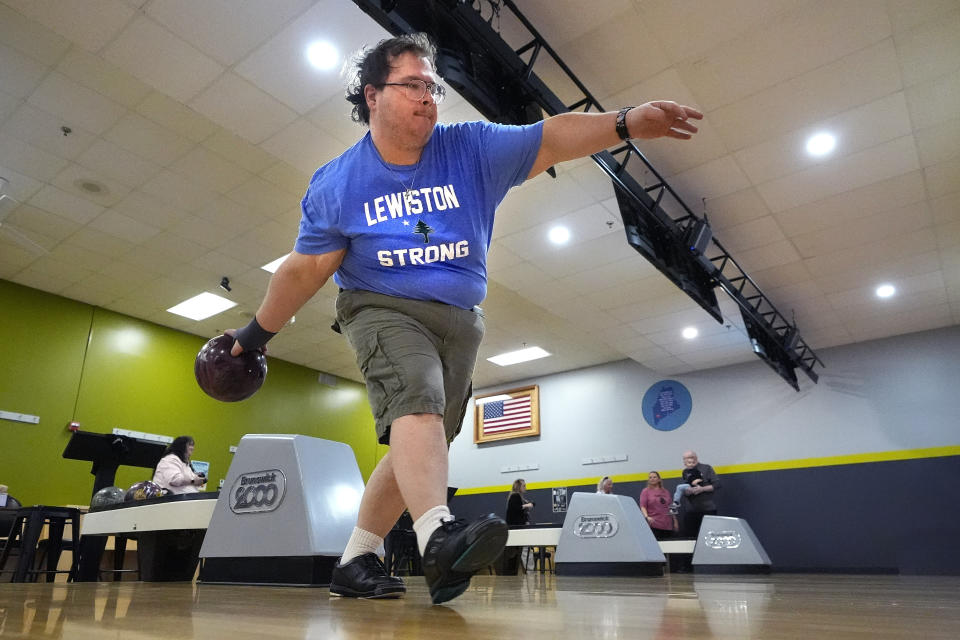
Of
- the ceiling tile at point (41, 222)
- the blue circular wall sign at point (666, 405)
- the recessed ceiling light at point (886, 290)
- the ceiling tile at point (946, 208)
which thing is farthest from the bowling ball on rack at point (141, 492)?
the blue circular wall sign at point (666, 405)

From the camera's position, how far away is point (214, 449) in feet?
31.0

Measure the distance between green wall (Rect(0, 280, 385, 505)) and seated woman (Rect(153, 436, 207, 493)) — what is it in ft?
14.6

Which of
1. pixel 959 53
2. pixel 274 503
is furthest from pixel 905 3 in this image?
pixel 274 503

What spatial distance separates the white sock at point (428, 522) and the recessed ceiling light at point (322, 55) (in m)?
3.59

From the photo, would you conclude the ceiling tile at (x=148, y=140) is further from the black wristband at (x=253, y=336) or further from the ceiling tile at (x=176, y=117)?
the black wristband at (x=253, y=336)

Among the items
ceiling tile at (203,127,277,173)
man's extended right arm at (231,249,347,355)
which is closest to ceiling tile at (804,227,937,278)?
ceiling tile at (203,127,277,173)

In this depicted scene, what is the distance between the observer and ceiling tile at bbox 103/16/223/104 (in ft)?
12.8

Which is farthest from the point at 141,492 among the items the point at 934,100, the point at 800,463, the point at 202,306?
the point at 800,463

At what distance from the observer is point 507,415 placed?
11.9 metres

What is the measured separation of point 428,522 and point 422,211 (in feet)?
2.09

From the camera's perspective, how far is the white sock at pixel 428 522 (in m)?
1.08

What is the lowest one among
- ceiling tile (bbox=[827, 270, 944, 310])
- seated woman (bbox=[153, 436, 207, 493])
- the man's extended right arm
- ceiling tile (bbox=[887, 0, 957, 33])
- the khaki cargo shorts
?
seated woman (bbox=[153, 436, 207, 493])

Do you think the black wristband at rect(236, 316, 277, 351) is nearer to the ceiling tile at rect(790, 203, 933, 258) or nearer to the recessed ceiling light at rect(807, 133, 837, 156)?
the recessed ceiling light at rect(807, 133, 837, 156)

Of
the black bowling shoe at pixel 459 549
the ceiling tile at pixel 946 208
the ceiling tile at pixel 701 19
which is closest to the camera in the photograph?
the black bowling shoe at pixel 459 549
